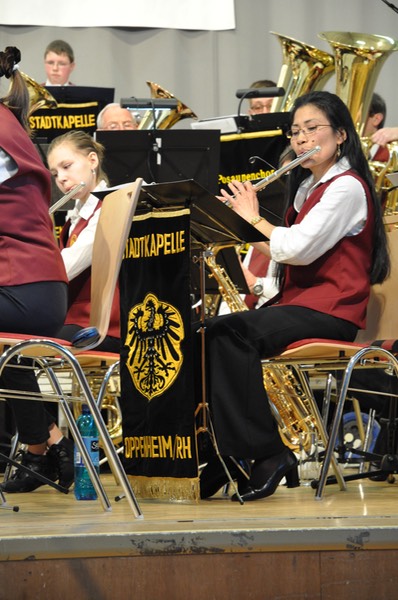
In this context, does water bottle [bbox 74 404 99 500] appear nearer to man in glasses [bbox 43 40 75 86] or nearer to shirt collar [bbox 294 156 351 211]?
shirt collar [bbox 294 156 351 211]

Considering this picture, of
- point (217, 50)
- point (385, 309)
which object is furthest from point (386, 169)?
point (217, 50)

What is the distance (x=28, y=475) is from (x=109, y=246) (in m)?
1.05

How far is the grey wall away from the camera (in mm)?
7238

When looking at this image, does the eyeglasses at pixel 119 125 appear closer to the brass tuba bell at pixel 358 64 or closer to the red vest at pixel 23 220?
the brass tuba bell at pixel 358 64

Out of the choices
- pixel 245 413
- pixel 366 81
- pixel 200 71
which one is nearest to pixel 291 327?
pixel 245 413

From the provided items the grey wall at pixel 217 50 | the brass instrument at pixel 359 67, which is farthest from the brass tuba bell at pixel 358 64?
the grey wall at pixel 217 50

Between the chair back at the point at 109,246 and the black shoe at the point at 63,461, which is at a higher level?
the chair back at the point at 109,246

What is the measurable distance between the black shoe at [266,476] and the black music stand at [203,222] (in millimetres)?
→ 70

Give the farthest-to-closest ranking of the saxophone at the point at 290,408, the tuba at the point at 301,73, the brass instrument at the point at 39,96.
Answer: the tuba at the point at 301,73 < the brass instrument at the point at 39,96 < the saxophone at the point at 290,408

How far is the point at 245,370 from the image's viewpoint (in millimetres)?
2748

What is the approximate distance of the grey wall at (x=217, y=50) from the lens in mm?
7238

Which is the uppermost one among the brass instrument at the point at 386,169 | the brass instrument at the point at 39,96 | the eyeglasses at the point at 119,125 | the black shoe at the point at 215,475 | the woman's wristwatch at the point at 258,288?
the brass instrument at the point at 39,96

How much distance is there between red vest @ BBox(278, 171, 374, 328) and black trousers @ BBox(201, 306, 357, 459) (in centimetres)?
8

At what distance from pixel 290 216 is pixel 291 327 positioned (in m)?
0.53
